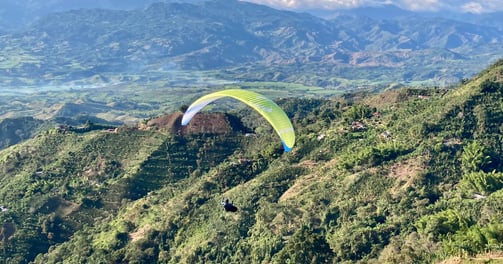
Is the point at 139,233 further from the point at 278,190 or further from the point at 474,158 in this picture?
Result: the point at 474,158

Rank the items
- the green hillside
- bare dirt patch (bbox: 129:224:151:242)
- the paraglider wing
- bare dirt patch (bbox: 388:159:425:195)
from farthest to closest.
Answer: bare dirt patch (bbox: 129:224:151:242)
bare dirt patch (bbox: 388:159:425:195)
the green hillside
the paraglider wing

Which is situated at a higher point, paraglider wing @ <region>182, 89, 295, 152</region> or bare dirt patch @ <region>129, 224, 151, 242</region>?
paraglider wing @ <region>182, 89, 295, 152</region>

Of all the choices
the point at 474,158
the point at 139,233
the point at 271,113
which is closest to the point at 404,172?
the point at 474,158

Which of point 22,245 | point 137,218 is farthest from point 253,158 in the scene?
point 22,245

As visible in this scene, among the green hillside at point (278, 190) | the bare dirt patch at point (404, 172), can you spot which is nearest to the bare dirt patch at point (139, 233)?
the green hillside at point (278, 190)

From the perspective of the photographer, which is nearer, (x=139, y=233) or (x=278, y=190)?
(x=278, y=190)

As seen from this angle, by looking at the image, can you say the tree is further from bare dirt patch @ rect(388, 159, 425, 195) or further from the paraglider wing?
the paraglider wing

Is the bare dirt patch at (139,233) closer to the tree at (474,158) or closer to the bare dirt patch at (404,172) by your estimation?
the bare dirt patch at (404,172)

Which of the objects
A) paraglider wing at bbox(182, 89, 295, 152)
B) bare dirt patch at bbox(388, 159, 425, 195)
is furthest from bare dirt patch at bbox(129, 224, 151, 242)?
paraglider wing at bbox(182, 89, 295, 152)
